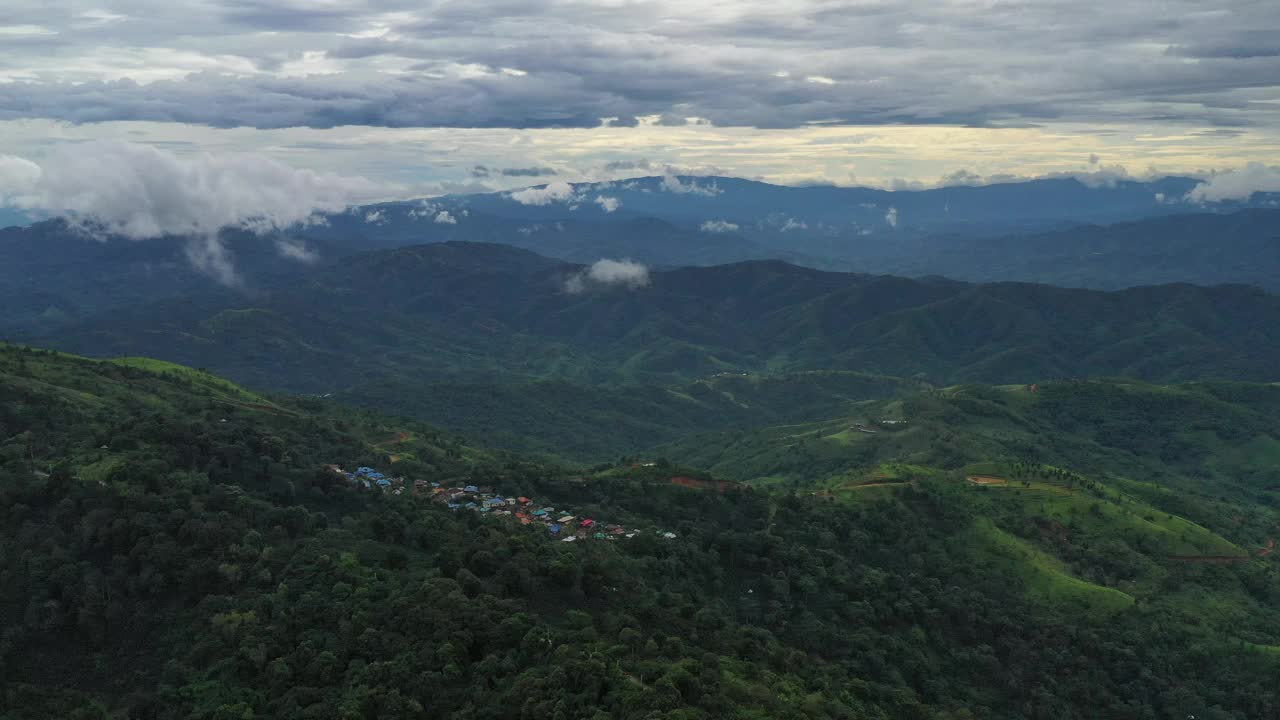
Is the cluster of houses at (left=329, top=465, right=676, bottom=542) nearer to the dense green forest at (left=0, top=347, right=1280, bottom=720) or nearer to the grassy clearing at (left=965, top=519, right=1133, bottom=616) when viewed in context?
the dense green forest at (left=0, top=347, right=1280, bottom=720)

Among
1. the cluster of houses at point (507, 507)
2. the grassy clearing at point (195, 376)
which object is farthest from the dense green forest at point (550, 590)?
the grassy clearing at point (195, 376)

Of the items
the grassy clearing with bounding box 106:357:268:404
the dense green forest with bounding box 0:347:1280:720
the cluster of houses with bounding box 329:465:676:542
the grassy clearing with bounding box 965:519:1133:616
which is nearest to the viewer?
the dense green forest with bounding box 0:347:1280:720

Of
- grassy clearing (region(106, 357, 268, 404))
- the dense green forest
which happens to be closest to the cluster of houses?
the dense green forest

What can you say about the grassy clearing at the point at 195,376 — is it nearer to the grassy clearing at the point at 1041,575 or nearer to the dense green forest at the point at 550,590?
the dense green forest at the point at 550,590

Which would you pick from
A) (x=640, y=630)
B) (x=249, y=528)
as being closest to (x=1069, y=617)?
(x=640, y=630)

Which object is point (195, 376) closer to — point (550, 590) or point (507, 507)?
point (507, 507)

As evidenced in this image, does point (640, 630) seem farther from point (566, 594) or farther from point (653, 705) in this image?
point (653, 705)
